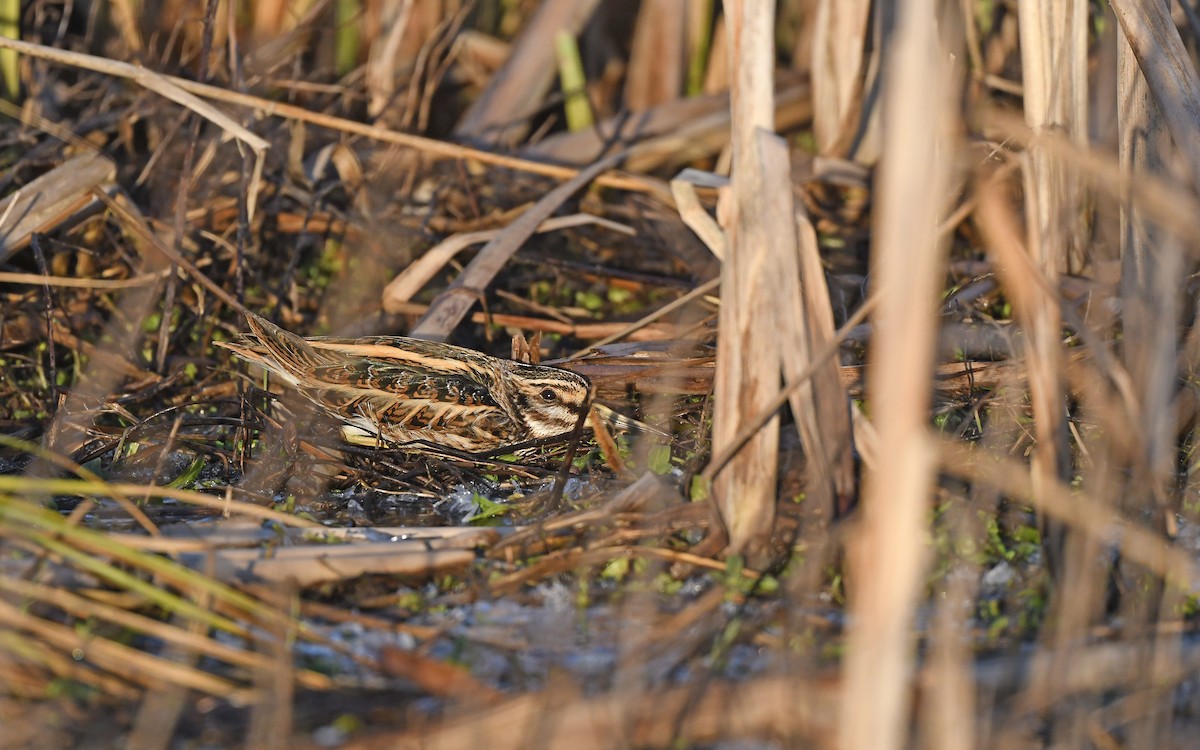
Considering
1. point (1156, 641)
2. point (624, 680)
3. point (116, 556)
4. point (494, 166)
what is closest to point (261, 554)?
point (116, 556)

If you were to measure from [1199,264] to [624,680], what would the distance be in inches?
106

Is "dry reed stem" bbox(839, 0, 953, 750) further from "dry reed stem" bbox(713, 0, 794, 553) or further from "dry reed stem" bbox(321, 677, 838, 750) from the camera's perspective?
"dry reed stem" bbox(713, 0, 794, 553)

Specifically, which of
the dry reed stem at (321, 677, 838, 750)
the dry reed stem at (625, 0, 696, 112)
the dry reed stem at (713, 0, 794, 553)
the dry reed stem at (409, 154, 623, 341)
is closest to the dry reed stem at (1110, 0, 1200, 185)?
the dry reed stem at (713, 0, 794, 553)

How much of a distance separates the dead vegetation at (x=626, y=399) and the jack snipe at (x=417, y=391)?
114 millimetres

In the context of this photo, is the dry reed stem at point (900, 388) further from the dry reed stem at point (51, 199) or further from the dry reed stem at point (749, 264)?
the dry reed stem at point (51, 199)

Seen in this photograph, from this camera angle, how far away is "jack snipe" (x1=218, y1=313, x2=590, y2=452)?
412 centimetres

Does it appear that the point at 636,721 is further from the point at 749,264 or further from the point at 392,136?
the point at 392,136

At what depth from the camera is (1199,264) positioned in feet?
13.4

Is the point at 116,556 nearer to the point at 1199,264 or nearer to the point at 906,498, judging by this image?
the point at 906,498

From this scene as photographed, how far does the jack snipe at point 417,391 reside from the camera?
4125 mm

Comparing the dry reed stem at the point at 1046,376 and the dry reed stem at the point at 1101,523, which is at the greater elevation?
the dry reed stem at the point at 1046,376

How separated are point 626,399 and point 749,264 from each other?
1.38 metres

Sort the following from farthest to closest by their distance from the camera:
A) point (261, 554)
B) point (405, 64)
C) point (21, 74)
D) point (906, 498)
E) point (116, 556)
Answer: point (405, 64), point (21, 74), point (261, 554), point (116, 556), point (906, 498)

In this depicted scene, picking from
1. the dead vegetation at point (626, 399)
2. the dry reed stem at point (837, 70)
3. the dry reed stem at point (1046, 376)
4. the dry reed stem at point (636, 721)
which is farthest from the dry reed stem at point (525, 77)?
the dry reed stem at point (636, 721)
